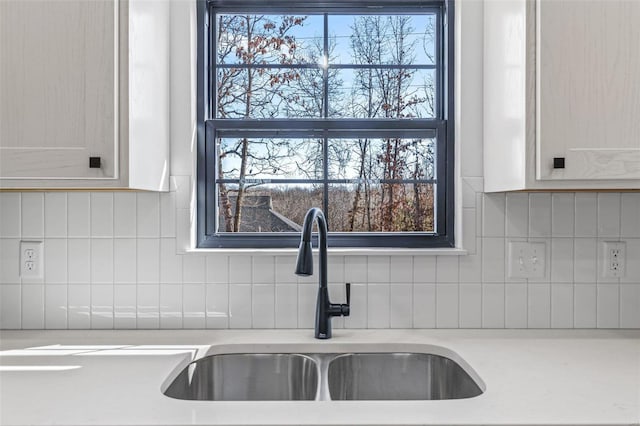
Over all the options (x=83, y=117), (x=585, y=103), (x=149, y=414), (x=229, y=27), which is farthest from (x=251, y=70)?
(x=149, y=414)

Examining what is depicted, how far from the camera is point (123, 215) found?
159 cm

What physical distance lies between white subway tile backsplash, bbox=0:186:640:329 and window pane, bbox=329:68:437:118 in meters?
0.36

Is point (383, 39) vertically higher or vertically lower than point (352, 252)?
higher

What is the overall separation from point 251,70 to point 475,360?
120 centimetres

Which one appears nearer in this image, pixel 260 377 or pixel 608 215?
pixel 260 377

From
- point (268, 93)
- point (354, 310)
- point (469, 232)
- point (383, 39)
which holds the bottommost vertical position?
point (354, 310)

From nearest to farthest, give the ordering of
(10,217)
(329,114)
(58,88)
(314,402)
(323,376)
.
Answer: (314,402), (58,88), (323,376), (10,217), (329,114)

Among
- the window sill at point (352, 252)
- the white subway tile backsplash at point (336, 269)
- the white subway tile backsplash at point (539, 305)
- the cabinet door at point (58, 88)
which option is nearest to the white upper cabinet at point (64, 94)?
the cabinet door at point (58, 88)

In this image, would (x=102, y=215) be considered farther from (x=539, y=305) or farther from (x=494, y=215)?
(x=539, y=305)

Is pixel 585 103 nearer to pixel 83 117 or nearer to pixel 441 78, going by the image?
pixel 441 78

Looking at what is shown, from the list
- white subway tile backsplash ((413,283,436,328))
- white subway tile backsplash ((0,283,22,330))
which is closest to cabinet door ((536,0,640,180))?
white subway tile backsplash ((413,283,436,328))

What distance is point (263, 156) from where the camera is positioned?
172 cm

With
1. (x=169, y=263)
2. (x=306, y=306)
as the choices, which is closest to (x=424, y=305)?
(x=306, y=306)

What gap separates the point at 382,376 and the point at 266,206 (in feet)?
2.27
